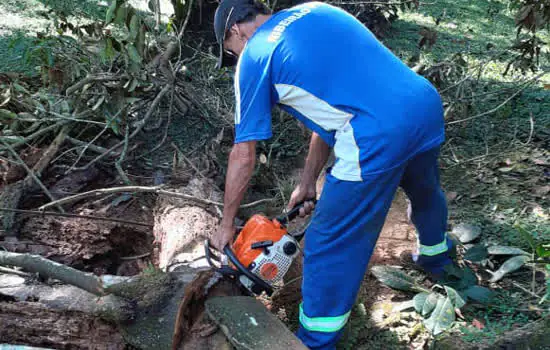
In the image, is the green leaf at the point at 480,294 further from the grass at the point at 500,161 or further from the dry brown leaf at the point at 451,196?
the dry brown leaf at the point at 451,196

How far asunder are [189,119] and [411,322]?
2.99 metres

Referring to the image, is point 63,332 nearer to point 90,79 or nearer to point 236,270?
point 236,270

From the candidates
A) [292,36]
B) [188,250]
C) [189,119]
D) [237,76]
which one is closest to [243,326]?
[188,250]

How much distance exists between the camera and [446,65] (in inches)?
180

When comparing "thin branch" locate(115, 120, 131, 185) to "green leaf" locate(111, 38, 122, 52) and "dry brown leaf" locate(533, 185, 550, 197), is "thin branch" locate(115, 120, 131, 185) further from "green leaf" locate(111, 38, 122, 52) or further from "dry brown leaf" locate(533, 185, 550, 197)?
"dry brown leaf" locate(533, 185, 550, 197)

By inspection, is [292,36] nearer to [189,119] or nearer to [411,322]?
[411,322]

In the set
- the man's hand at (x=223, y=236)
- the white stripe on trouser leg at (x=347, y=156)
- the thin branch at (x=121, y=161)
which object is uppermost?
the white stripe on trouser leg at (x=347, y=156)

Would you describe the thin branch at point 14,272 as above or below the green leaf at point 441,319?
below

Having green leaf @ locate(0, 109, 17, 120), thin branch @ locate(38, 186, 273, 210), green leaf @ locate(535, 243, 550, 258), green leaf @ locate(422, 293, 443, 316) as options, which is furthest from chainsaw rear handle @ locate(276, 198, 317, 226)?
green leaf @ locate(0, 109, 17, 120)

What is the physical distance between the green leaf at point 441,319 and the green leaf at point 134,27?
2.74 m

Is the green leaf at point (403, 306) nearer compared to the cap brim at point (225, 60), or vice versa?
the cap brim at point (225, 60)

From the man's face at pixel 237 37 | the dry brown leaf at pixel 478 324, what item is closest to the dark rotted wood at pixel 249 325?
the dry brown leaf at pixel 478 324

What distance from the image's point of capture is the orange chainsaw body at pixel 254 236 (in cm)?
254

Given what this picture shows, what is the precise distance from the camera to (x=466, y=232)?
3.30 meters
